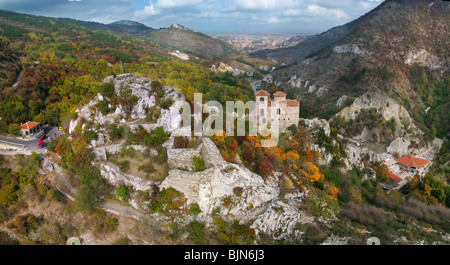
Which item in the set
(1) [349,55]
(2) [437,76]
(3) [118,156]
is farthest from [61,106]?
(2) [437,76]

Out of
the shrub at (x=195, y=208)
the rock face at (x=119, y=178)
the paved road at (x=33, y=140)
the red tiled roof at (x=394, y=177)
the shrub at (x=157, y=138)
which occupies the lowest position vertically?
the red tiled roof at (x=394, y=177)

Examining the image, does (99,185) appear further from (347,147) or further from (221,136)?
(347,147)

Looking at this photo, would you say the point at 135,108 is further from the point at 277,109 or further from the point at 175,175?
the point at 277,109

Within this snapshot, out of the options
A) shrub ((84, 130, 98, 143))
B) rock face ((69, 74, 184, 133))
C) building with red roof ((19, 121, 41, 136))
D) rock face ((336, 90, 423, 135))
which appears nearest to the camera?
shrub ((84, 130, 98, 143))

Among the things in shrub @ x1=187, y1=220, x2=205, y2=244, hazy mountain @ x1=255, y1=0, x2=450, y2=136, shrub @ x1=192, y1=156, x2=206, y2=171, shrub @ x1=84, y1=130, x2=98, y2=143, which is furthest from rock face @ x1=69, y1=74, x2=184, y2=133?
hazy mountain @ x1=255, y1=0, x2=450, y2=136

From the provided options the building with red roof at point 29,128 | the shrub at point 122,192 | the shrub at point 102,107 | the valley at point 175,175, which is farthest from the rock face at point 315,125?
the building with red roof at point 29,128

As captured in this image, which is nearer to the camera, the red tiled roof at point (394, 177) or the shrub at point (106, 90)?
the shrub at point (106, 90)

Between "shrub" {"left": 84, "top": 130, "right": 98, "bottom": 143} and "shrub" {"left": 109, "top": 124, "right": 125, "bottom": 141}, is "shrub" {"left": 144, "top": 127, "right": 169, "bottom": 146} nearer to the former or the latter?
"shrub" {"left": 109, "top": 124, "right": 125, "bottom": 141}

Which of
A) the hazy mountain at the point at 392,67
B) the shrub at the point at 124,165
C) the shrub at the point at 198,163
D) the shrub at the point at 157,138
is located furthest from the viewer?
the hazy mountain at the point at 392,67

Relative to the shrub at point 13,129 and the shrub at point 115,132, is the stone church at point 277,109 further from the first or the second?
the shrub at point 13,129
